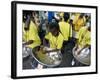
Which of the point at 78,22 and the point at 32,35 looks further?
the point at 78,22

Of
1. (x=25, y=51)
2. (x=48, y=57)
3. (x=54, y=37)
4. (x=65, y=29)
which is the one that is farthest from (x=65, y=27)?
(x=25, y=51)

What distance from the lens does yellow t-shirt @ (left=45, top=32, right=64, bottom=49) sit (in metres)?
1.97

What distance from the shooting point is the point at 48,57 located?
77.7 inches

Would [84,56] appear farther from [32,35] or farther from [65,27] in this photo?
[32,35]

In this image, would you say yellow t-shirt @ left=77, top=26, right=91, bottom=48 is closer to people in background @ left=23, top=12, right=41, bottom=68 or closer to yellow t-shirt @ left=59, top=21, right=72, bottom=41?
yellow t-shirt @ left=59, top=21, right=72, bottom=41

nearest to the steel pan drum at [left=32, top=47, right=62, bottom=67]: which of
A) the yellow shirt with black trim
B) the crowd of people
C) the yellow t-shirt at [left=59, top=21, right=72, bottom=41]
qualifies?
the crowd of people

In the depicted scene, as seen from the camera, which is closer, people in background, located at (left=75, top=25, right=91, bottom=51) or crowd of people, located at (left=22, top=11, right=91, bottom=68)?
crowd of people, located at (left=22, top=11, right=91, bottom=68)

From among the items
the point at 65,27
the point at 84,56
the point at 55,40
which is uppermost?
the point at 65,27

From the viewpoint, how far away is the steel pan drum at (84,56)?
208 centimetres

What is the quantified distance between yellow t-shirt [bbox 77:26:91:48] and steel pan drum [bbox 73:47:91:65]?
55mm

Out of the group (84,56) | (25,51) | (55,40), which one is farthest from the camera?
(84,56)

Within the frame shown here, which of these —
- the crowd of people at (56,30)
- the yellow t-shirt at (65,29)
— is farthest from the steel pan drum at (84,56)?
the yellow t-shirt at (65,29)

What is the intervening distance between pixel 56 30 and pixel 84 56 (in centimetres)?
35

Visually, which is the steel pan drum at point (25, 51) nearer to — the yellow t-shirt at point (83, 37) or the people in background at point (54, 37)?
the people in background at point (54, 37)
